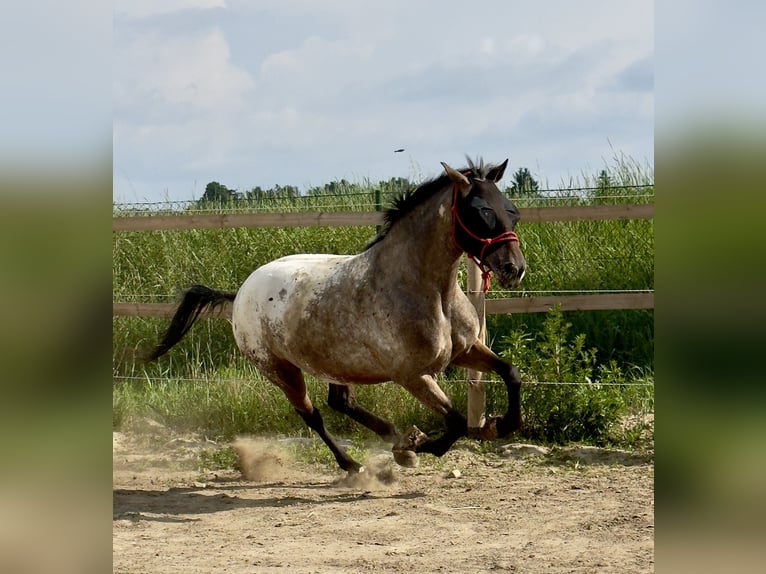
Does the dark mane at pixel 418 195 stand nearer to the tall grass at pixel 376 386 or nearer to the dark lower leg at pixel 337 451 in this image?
the dark lower leg at pixel 337 451

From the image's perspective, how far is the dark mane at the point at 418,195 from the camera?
4.67m

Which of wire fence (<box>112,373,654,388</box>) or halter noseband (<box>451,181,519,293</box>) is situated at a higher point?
halter noseband (<box>451,181,519,293</box>)

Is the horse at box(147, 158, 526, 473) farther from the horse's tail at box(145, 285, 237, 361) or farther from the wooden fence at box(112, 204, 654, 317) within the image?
the horse's tail at box(145, 285, 237, 361)

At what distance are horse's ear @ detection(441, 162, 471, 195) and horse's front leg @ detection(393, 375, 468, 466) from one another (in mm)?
1105

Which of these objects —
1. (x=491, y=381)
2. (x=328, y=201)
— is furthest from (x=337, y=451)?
(x=328, y=201)

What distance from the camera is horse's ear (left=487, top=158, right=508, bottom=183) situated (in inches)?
184

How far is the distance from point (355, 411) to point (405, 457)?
2.18 feet

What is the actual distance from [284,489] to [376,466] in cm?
61

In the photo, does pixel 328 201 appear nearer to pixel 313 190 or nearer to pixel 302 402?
pixel 313 190

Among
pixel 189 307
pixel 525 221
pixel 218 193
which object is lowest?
pixel 189 307

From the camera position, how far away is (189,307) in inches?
238

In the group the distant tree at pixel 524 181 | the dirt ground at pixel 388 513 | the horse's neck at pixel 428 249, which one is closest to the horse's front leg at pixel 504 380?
the dirt ground at pixel 388 513

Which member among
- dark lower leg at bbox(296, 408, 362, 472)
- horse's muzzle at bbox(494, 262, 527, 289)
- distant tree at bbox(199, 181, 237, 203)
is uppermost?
distant tree at bbox(199, 181, 237, 203)

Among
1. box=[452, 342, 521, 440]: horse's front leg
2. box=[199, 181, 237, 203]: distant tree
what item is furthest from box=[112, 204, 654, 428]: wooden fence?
box=[199, 181, 237, 203]: distant tree
